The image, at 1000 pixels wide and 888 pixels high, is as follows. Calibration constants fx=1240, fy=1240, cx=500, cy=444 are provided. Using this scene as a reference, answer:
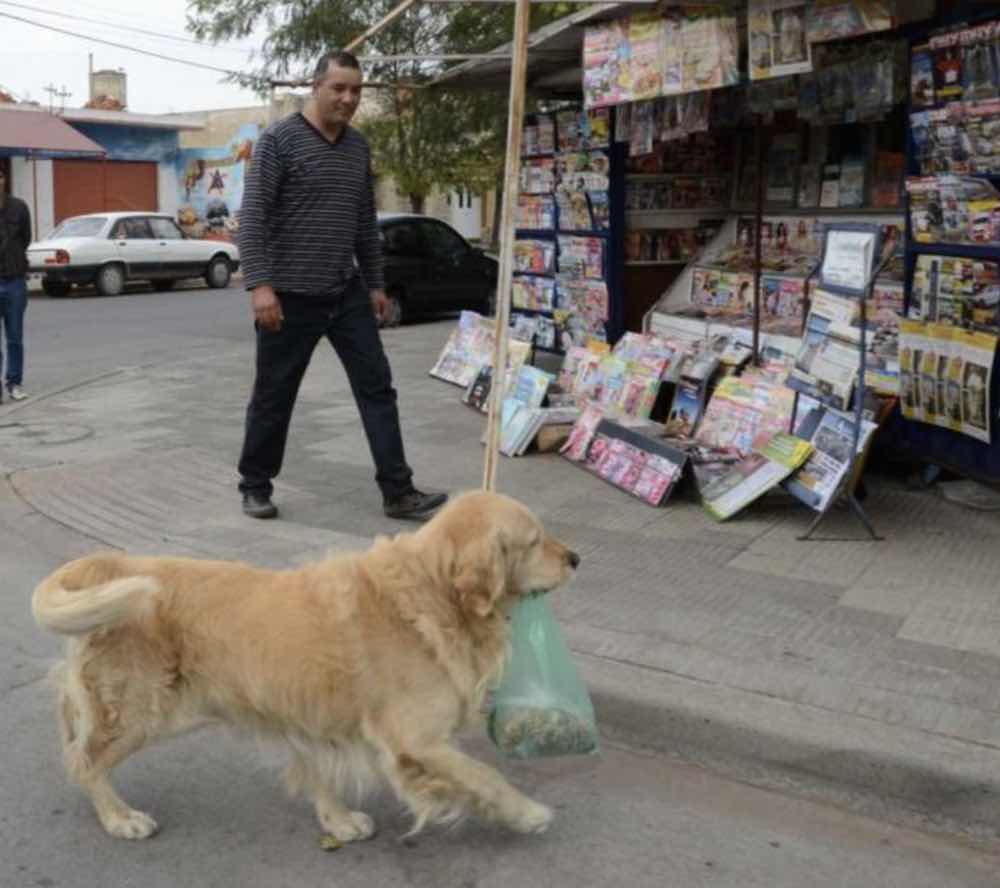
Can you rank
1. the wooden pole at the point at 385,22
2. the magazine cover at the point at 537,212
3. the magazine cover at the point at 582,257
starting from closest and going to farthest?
the wooden pole at the point at 385,22 → the magazine cover at the point at 582,257 → the magazine cover at the point at 537,212

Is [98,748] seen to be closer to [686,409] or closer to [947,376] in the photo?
[947,376]

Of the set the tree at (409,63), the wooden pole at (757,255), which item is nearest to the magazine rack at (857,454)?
the wooden pole at (757,255)

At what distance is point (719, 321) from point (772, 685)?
454 centimetres

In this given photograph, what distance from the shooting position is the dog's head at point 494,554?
10.5 ft

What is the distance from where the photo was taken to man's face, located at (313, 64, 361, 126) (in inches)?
237

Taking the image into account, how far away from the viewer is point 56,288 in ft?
76.7

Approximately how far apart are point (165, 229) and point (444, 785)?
75.8ft

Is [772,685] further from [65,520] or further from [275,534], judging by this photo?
[65,520]

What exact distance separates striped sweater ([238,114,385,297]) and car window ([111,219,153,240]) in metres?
18.3

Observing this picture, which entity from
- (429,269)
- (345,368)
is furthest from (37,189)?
(345,368)

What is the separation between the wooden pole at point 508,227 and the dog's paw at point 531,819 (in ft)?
5.12

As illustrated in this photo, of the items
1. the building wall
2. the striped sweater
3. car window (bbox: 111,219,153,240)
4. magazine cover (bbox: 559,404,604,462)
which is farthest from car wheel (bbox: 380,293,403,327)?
the building wall

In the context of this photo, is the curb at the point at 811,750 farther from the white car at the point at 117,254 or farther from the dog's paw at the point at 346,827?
the white car at the point at 117,254

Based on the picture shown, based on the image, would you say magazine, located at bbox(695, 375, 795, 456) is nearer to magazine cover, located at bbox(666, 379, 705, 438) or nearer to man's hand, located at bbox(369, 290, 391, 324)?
magazine cover, located at bbox(666, 379, 705, 438)
